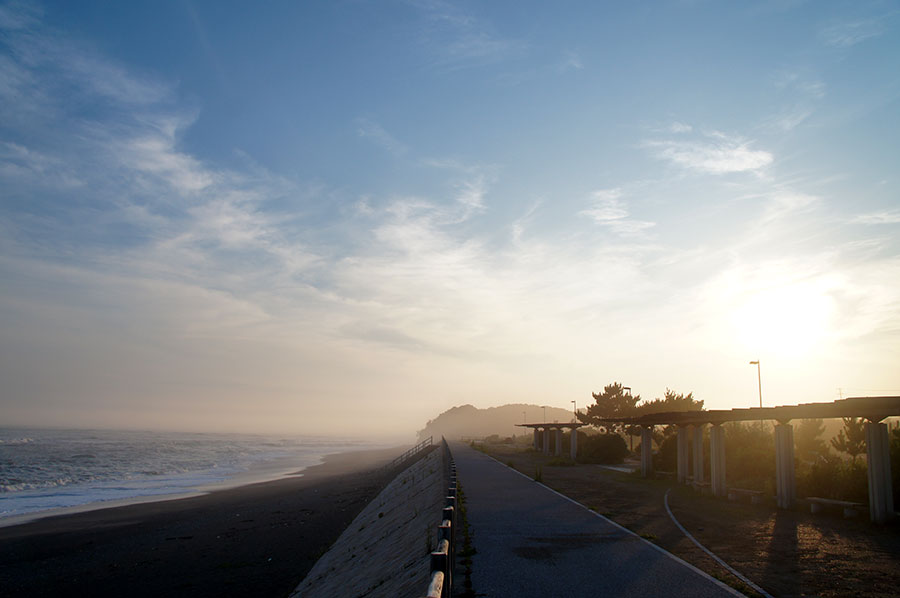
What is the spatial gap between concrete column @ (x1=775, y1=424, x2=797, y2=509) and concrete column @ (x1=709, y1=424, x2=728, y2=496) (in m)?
2.83

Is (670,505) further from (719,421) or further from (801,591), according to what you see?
(801,591)

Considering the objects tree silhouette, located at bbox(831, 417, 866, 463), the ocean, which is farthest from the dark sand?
tree silhouette, located at bbox(831, 417, 866, 463)

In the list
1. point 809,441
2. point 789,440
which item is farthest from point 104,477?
point 809,441

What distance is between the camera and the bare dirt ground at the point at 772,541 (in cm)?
909

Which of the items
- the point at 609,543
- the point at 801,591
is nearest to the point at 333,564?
the point at 609,543

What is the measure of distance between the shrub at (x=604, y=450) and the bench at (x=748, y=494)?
64.9ft

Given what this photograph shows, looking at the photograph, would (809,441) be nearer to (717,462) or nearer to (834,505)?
(717,462)

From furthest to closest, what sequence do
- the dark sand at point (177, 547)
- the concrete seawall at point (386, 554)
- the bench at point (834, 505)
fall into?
the dark sand at point (177, 547)
the bench at point (834, 505)
the concrete seawall at point (386, 554)

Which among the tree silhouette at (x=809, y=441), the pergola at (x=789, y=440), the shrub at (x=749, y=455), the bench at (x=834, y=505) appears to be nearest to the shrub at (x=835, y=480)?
the bench at (x=834, y=505)

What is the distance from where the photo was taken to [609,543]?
11.6 meters

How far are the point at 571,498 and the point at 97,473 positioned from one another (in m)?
47.5

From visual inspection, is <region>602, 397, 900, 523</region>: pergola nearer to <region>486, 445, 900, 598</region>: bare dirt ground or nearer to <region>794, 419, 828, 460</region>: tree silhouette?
<region>486, 445, 900, 598</region>: bare dirt ground

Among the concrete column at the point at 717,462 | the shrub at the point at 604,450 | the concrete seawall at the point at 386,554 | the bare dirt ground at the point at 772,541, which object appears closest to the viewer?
the bare dirt ground at the point at 772,541

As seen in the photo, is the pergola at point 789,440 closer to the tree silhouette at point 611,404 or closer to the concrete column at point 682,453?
the concrete column at point 682,453
